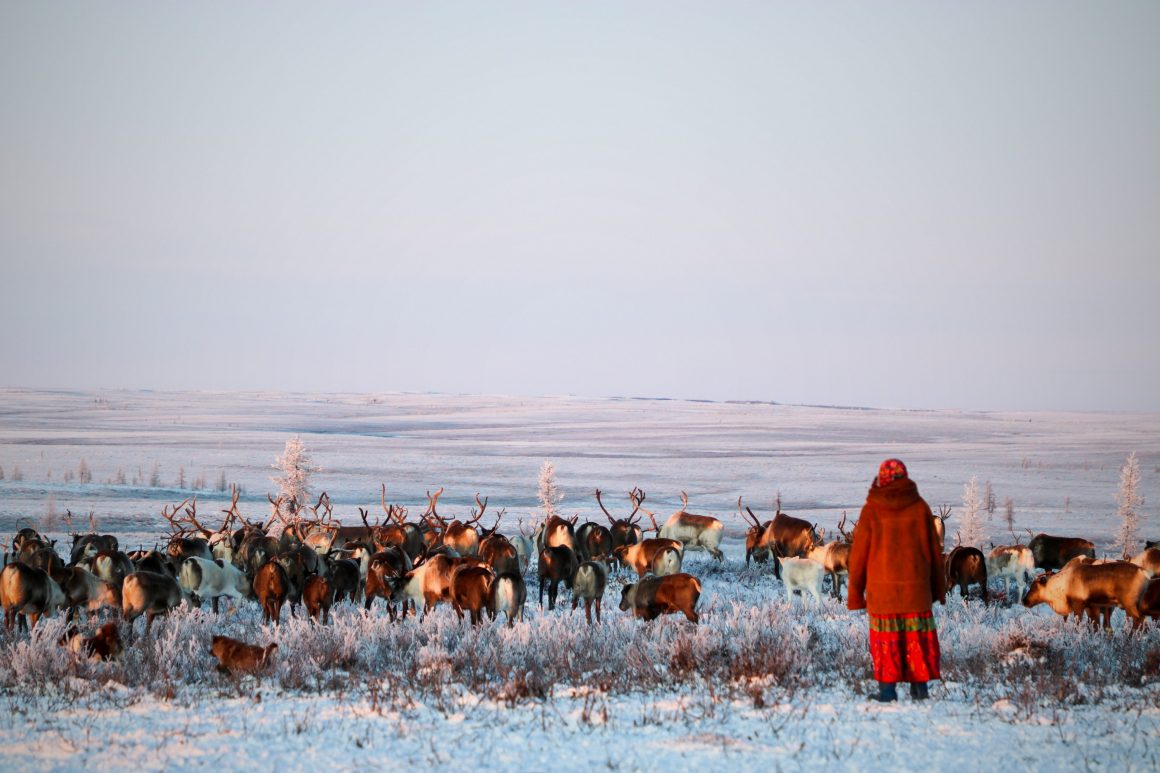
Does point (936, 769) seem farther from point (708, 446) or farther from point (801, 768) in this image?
point (708, 446)

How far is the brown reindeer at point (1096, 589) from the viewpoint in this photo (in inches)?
428

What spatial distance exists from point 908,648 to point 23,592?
34.3 ft

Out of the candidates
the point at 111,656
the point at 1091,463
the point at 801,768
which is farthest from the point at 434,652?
the point at 1091,463

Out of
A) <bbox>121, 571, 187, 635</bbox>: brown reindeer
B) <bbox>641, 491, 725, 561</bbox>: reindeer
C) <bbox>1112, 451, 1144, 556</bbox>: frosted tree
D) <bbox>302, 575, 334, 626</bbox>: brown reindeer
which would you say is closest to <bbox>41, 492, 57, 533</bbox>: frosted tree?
<bbox>641, 491, 725, 561</bbox>: reindeer

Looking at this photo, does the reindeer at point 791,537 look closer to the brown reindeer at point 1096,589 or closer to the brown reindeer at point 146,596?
the brown reindeer at point 1096,589

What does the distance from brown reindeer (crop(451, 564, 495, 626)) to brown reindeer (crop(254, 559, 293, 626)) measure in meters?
2.75

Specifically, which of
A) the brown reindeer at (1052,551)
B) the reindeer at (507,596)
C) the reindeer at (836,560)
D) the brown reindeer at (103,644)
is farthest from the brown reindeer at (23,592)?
the brown reindeer at (1052,551)

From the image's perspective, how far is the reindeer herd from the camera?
37.0 ft

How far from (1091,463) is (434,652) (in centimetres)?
8996

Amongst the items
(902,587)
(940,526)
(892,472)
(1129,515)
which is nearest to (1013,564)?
(940,526)

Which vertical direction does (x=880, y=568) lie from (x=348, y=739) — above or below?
above

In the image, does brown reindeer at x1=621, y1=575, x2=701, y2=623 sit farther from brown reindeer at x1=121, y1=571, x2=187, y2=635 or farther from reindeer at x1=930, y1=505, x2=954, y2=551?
brown reindeer at x1=121, y1=571, x2=187, y2=635

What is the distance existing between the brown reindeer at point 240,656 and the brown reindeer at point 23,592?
3897mm

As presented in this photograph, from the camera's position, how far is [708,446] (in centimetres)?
10138
